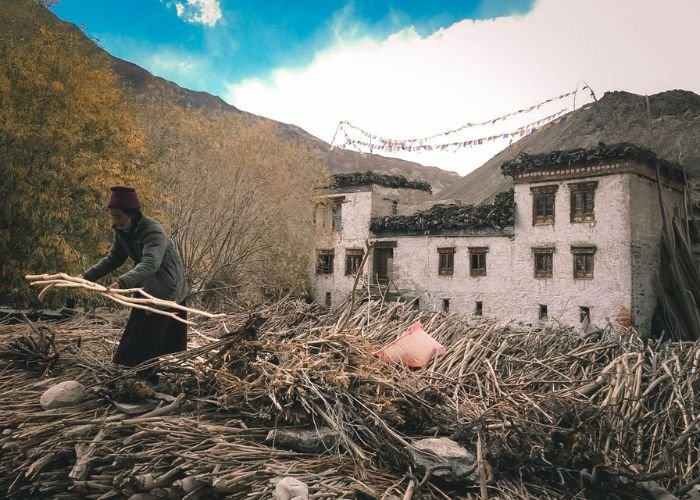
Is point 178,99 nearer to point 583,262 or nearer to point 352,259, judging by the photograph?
point 352,259

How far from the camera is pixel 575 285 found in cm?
1781

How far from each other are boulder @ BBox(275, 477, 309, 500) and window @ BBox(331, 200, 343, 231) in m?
21.7

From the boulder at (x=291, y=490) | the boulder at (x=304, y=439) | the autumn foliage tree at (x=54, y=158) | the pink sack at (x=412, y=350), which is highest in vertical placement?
the autumn foliage tree at (x=54, y=158)

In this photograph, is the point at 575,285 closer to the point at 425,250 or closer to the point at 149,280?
the point at 425,250

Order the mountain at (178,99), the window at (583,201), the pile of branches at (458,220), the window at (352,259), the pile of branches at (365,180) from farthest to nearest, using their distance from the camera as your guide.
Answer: the window at (352,259), the pile of branches at (365,180), the pile of branches at (458,220), the window at (583,201), the mountain at (178,99)

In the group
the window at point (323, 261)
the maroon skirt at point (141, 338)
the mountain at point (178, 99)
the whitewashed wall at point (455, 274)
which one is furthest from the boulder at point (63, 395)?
the window at point (323, 261)

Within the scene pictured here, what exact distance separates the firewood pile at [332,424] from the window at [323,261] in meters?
19.8

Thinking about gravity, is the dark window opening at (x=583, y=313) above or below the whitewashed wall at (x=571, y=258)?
below

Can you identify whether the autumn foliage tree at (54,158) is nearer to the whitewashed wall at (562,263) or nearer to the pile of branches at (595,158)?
the whitewashed wall at (562,263)

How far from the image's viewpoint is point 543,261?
61.1 ft

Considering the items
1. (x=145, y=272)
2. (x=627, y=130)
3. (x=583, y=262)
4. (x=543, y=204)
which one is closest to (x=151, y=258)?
(x=145, y=272)

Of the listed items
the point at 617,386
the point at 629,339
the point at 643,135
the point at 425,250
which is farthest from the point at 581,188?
the point at 643,135

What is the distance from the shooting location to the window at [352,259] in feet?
77.0

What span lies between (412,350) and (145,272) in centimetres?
224
